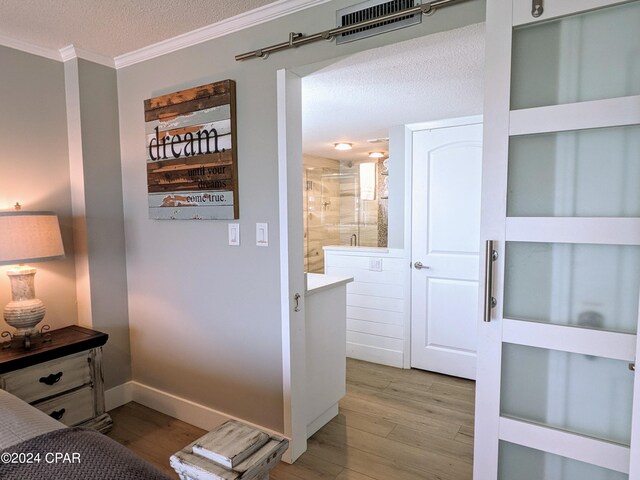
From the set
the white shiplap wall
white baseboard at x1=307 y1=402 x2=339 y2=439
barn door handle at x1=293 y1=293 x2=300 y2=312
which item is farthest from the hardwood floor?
barn door handle at x1=293 y1=293 x2=300 y2=312

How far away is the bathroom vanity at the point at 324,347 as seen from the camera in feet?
7.59

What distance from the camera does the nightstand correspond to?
2.00 meters

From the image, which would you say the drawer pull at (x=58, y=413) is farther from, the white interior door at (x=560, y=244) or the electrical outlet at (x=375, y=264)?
the electrical outlet at (x=375, y=264)

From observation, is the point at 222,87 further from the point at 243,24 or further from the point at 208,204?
the point at 208,204

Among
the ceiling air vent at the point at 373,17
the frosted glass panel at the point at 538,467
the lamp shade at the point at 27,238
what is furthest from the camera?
the lamp shade at the point at 27,238

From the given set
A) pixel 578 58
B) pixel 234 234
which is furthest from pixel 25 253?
pixel 578 58

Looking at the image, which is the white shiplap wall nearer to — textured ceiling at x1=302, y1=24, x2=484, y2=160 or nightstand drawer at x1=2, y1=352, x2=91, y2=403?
textured ceiling at x1=302, y1=24, x2=484, y2=160

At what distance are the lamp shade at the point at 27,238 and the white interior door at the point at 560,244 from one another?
85.8 inches

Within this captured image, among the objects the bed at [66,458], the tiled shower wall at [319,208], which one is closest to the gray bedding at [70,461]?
the bed at [66,458]

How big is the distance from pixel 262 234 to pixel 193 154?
0.66 meters

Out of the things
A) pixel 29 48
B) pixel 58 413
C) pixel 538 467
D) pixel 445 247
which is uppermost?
pixel 29 48

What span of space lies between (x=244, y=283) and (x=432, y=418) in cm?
154

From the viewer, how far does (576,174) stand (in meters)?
1.36

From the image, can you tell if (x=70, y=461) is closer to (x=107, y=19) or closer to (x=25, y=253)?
(x=25, y=253)
